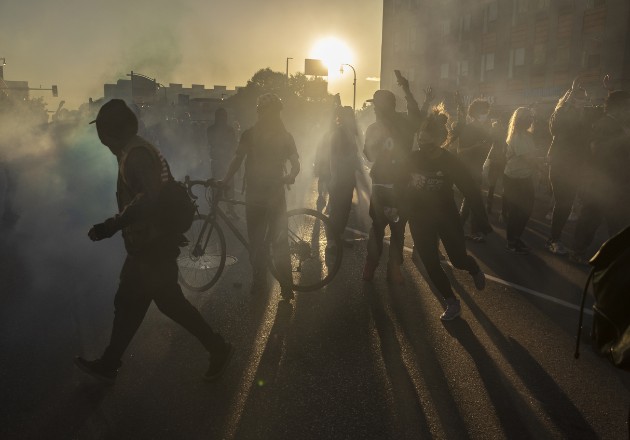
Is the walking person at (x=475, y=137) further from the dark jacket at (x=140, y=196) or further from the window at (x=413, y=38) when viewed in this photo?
the window at (x=413, y=38)

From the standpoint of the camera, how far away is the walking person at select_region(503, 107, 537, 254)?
8656 millimetres

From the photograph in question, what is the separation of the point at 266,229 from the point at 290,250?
33cm

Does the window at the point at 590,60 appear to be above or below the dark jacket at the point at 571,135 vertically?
above

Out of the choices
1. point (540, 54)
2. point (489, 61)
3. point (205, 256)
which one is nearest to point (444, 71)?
point (489, 61)

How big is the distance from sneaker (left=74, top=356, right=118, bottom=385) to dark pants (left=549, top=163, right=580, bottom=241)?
6483 millimetres

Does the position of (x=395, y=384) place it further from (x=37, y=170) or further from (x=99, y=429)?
(x=37, y=170)

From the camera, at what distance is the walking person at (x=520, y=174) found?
866 cm

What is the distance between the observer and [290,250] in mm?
6559

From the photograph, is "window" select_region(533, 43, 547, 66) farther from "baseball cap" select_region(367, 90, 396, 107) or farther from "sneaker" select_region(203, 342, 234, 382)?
"sneaker" select_region(203, 342, 234, 382)

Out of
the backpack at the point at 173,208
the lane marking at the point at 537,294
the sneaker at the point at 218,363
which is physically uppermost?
the backpack at the point at 173,208

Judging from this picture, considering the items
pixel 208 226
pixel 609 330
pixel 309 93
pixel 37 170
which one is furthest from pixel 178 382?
pixel 309 93

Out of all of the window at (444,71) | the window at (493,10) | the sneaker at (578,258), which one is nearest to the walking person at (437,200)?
the sneaker at (578,258)

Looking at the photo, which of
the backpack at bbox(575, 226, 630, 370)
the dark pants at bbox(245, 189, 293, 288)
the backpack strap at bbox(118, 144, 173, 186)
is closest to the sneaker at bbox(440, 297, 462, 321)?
the dark pants at bbox(245, 189, 293, 288)

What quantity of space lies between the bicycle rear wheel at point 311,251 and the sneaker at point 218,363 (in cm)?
184
